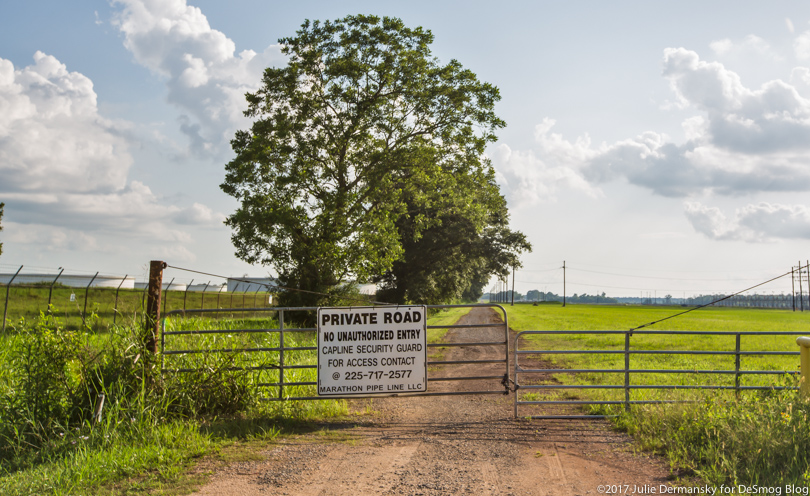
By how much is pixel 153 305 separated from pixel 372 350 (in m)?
3.42

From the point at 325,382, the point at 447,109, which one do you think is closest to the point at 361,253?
the point at 447,109

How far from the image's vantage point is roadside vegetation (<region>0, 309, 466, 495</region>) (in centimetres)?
593

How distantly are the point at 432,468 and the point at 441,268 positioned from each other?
3732 cm

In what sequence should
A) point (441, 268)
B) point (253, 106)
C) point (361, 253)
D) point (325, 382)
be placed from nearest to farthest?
1. point (325, 382)
2. point (361, 253)
3. point (253, 106)
4. point (441, 268)

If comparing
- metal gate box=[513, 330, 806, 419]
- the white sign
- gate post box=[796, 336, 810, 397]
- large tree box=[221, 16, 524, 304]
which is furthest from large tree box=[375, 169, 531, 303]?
gate post box=[796, 336, 810, 397]

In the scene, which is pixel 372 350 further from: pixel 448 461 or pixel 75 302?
pixel 75 302

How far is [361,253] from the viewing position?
25.1 m

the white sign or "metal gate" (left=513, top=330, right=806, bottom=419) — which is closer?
"metal gate" (left=513, top=330, right=806, bottom=419)

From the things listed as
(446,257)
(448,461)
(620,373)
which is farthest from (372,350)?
(446,257)

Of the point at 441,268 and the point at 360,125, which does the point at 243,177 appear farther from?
the point at 441,268

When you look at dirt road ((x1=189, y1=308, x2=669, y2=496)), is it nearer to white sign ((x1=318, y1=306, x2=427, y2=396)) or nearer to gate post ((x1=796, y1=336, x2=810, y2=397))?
white sign ((x1=318, y1=306, x2=427, y2=396))

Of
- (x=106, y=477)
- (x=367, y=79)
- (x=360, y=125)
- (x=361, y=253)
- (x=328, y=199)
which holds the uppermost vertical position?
(x=367, y=79)

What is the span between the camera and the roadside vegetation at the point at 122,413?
234 inches

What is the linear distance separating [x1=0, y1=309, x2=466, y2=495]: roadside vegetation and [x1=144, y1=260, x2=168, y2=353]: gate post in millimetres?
172
